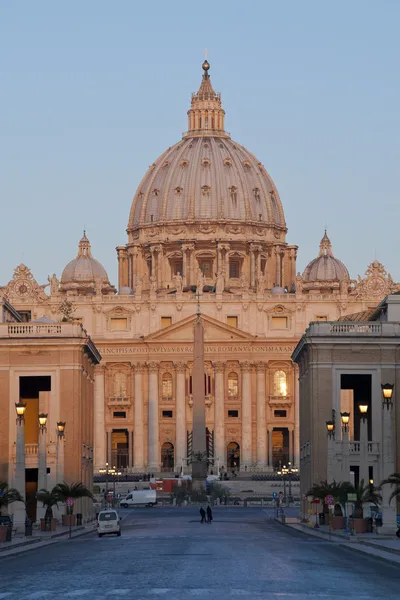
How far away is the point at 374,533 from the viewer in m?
73.8

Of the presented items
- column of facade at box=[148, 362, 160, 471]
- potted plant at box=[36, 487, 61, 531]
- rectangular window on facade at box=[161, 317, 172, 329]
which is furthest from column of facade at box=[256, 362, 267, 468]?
potted plant at box=[36, 487, 61, 531]

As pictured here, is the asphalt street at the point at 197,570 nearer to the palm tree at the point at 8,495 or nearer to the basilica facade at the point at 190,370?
the palm tree at the point at 8,495

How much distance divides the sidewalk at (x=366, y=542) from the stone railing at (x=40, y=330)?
861 inches

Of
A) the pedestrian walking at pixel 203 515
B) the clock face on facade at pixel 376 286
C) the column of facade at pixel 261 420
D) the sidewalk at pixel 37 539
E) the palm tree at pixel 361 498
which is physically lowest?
the sidewalk at pixel 37 539

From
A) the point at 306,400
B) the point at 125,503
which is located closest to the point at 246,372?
the point at 125,503

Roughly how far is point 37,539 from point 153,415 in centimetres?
12386

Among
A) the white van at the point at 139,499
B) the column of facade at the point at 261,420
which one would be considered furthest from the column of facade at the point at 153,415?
the white van at the point at 139,499

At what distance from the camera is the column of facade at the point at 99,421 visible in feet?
633

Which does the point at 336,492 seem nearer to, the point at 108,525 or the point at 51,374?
the point at 108,525

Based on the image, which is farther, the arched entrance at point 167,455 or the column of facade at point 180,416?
the arched entrance at point 167,455

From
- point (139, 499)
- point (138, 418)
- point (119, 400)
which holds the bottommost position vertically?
point (139, 499)

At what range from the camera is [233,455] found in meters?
199

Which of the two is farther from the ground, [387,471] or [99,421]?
[99,421]

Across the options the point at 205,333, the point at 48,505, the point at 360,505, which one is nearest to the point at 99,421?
the point at 205,333
